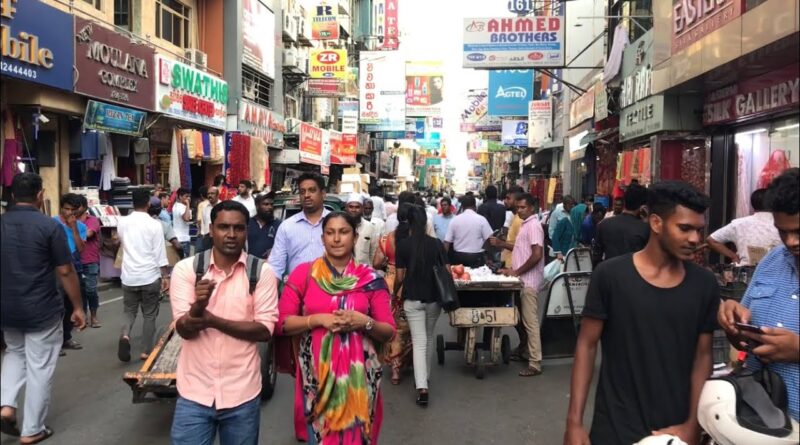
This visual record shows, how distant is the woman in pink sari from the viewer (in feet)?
11.1

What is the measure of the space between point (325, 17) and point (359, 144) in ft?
41.3

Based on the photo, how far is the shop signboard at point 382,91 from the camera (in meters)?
40.3

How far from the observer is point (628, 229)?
6.74 m

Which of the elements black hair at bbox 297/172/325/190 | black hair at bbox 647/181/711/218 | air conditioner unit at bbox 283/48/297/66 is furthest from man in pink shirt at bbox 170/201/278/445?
air conditioner unit at bbox 283/48/297/66

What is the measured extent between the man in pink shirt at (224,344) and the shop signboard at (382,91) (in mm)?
37654

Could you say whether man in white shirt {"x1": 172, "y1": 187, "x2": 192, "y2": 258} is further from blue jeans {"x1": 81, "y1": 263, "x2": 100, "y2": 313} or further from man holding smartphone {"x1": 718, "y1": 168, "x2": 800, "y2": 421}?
man holding smartphone {"x1": 718, "y1": 168, "x2": 800, "y2": 421}

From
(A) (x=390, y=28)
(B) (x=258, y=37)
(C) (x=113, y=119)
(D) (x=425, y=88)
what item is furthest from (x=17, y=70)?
(D) (x=425, y=88)

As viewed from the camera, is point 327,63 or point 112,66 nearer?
point 112,66

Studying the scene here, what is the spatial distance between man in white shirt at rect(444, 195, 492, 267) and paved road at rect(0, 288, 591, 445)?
179 cm

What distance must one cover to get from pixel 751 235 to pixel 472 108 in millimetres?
48654

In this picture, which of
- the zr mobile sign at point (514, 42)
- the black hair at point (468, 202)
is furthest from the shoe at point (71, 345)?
the zr mobile sign at point (514, 42)

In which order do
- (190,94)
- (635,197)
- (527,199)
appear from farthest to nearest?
(190,94) → (527,199) → (635,197)

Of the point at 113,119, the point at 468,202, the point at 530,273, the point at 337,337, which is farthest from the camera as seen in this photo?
the point at 113,119

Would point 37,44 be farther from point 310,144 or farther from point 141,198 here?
point 310,144
